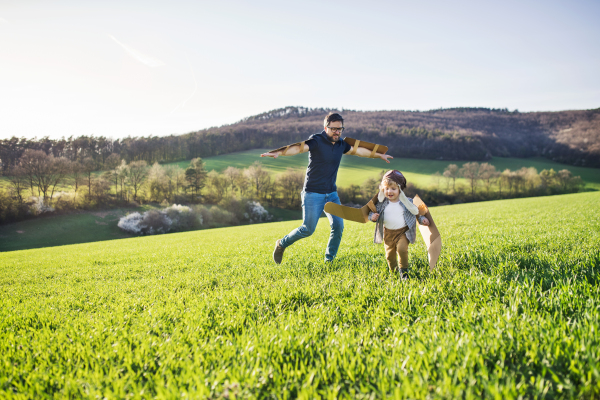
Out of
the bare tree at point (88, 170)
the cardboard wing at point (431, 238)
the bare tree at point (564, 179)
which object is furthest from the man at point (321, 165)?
the bare tree at point (564, 179)

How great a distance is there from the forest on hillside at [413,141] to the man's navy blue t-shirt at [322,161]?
2809 inches

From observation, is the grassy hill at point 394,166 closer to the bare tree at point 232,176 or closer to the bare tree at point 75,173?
the bare tree at point 232,176

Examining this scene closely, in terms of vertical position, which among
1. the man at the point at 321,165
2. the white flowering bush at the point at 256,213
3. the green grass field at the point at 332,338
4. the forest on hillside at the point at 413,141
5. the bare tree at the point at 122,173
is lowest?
the white flowering bush at the point at 256,213

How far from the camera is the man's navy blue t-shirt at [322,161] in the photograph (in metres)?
5.89

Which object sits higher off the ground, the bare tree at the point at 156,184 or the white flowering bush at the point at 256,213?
the bare tree at the point at 156,184

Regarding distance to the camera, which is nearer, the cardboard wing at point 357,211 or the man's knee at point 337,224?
the cardboard wing at point 357,211

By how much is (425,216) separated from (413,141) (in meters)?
109

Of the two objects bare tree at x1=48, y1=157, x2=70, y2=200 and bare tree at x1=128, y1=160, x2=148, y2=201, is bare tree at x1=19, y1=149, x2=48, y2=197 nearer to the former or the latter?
bare tree at x1=48, y1=157, x2=70, y2=200

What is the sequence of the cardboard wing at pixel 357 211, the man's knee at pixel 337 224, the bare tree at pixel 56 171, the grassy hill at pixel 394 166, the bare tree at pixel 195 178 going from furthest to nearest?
the grassy hill at pixel 394 166 < the bare tree at pixel 195 178 < the bare tree at pixel 56 171 < the man's knee at pixel 337 224 < the cardboard wing at pixel 357 211

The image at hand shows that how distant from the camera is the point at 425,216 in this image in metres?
4.78

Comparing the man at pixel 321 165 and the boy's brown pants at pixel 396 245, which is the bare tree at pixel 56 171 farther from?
the boy's brown pants at pixel 396 245

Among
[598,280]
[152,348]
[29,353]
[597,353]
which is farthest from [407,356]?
[29,353]

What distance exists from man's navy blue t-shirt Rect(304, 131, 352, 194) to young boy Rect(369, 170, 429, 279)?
1330mm

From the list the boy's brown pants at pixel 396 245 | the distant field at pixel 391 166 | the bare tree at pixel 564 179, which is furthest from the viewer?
the distant field at pixel 391 166
